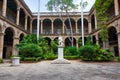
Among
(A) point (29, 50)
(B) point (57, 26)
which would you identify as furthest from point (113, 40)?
(A) point (29, 50)

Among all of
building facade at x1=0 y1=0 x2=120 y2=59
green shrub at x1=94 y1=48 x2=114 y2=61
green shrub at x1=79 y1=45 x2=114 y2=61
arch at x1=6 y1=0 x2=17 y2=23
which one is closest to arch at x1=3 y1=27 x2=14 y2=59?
building facade at x1=0 y1=0 x2=120 y2=59

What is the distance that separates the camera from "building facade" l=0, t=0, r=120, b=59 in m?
21.4

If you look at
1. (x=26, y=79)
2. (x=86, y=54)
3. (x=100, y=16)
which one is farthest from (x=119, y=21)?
(x=26, y=79)

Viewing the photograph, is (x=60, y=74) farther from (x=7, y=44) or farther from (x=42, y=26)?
(x=42, y=26)

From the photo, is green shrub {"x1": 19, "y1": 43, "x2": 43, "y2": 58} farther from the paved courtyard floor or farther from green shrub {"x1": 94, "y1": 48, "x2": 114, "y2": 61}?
green shrub {"x1": 94, "y1": 48, "x2": 114, "y2": 61}

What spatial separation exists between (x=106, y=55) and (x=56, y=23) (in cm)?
2604

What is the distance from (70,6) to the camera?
3020cm

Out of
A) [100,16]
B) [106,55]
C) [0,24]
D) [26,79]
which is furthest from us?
[100,16]

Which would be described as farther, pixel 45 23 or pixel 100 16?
pixel 45 23

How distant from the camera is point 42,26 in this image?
3984cm

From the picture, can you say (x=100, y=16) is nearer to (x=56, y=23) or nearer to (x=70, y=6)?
(x=70, y=6)

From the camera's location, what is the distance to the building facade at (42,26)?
21.4 meters

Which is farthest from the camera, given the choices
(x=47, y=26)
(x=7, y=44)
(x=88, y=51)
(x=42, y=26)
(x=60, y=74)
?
(x=47, y=26)

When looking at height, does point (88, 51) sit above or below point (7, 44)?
below
